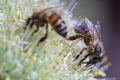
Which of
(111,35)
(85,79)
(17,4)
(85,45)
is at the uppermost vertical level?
(111,35)

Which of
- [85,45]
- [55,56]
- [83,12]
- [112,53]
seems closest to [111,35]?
[112,53]

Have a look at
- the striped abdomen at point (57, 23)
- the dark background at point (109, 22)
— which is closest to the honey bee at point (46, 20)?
the striped abdomen at point (57, 23)

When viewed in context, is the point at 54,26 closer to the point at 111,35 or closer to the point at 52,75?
the point at 52,75

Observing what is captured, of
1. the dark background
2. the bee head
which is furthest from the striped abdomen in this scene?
the dark background

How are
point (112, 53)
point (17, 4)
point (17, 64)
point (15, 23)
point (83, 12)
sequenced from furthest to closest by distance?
point (112, 53) → point (83, 12) → point (17, 4) → point (15, 23) → point (17, 64)

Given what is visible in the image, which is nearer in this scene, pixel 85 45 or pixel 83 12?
pixel 85 45

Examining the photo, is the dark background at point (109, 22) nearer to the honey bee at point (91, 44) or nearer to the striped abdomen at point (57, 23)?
the honey bee at point (91, 44)

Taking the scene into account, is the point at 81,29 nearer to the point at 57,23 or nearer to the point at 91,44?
the point at 91,44

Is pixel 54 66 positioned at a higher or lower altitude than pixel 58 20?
lower
